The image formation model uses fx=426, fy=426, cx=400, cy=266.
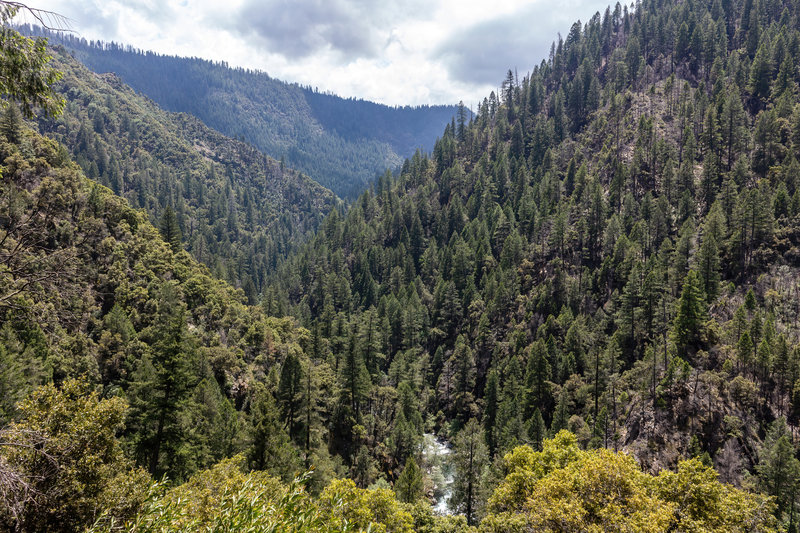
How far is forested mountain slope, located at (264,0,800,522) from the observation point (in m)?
62.4

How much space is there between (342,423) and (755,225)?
285 feet

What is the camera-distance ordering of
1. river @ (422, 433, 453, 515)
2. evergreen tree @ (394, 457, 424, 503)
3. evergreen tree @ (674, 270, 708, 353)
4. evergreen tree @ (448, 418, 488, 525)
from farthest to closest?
evergreen tree @ (674, 270, 708, 353), river @ (422, 433, 453, 515), evergreen tree @ (448, 418, 488, 525), evergreen tree @ (394, 457, 424, 503)

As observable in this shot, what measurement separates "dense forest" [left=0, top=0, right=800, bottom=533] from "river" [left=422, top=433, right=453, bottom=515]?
8.47 ft

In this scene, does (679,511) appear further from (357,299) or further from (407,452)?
(357,299)

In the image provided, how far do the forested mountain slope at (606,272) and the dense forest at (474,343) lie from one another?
1.93ft

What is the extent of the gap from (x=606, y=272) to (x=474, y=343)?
36.1 metres

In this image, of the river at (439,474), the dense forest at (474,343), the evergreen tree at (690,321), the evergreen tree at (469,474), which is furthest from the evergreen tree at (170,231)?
the evergreen tree at (690,321)

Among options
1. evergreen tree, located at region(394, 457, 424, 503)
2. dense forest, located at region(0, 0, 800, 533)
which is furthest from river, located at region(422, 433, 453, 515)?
evergreen tree, located at region(394, 457, 424, 503)

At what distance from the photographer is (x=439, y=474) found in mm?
71688

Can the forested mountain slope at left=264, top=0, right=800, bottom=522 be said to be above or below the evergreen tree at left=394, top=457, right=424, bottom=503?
above

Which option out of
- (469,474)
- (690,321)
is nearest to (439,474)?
(469,474)

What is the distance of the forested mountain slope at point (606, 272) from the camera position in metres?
62.4

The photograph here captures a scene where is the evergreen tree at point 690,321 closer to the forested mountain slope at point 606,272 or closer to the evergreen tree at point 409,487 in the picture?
the forested mountain slope at point 606,272

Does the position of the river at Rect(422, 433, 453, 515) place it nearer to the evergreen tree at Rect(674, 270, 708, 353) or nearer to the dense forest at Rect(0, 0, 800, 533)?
the dense forest at Rect(0, 0, 800, 533)
